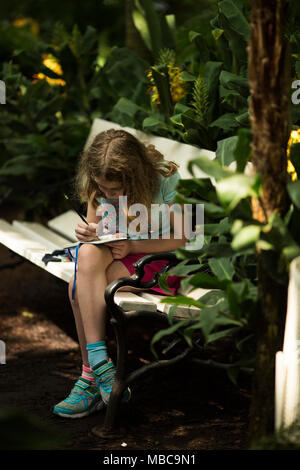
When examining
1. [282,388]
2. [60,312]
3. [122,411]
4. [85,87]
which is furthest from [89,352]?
[85,87]

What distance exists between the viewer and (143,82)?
447 cm

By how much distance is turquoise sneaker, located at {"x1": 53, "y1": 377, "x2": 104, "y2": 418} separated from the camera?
2.96 meters

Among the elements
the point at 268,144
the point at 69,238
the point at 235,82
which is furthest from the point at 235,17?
the point at 69,238

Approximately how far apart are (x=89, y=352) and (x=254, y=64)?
140 centimetres

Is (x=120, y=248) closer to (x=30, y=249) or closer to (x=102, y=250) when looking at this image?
(x=102, y=250)

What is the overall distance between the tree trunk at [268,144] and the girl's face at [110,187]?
0.94 metres

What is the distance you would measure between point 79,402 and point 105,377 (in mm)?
207

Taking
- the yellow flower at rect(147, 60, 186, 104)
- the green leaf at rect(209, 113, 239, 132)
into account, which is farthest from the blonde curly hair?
the yellow flower at rect(147, 60, 186, 104)

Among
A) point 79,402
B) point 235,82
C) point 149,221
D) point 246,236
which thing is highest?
point 235,82

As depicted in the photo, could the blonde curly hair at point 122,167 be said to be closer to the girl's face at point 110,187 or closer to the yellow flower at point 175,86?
the girl's face at point 110,187

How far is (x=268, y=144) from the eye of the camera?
7.11 feet

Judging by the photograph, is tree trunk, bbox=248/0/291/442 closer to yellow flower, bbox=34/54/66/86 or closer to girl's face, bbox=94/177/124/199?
girl's face, bbox=94/177/124/199

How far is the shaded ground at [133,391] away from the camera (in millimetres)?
2760
